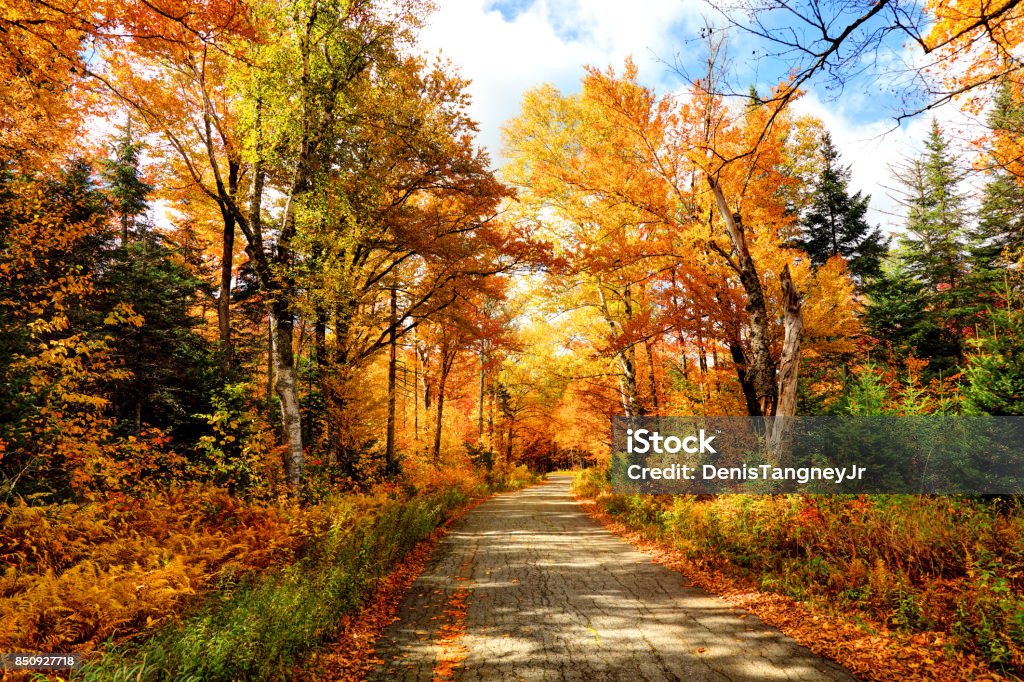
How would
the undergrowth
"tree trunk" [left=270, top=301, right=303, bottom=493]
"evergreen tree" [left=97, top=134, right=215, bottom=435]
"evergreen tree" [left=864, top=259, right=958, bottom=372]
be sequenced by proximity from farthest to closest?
"evergreen tree" [left=864, top=259, right=958, bottom=372]
"evergreen tree" [left=97, top=134, right=215, bottom=435]
"tree trunk" [left=270, top=301, right=303, bottom=493]
the undergrowth

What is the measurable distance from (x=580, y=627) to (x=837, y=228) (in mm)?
27307

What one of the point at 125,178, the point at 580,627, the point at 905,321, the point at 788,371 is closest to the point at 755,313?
the point at 788,371

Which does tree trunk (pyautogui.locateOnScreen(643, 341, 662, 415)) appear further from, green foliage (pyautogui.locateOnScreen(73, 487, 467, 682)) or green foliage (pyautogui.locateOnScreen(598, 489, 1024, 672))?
green foliage (pyautogui.locateOnScreen(73, 487, 467, 682))

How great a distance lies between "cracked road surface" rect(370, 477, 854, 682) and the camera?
4488 mm

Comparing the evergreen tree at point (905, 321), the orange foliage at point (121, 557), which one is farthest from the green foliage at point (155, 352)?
the evergreen tree at point (905, 321)

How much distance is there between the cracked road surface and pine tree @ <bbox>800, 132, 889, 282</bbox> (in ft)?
75.6

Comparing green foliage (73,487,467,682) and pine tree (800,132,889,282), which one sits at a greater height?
pine tree (800,132,889,282)

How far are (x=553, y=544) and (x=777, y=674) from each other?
264 inches

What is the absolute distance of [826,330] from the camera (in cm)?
1255

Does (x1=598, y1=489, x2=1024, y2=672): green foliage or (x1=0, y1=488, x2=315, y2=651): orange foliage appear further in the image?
(x1=598, y1=489, x2=1024, y2=672): green foliage

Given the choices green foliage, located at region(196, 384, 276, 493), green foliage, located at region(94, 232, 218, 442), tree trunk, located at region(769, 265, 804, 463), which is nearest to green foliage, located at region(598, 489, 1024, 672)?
tree trunk, located at region(769, 265, 804, 463)

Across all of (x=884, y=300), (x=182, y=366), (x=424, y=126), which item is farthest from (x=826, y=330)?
(x=182, y=366)
